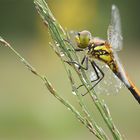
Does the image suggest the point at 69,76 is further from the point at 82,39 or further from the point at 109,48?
the point at 109,48

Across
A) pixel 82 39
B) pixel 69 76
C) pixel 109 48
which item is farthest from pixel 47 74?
pixel 69 76

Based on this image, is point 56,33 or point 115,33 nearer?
point 56,33

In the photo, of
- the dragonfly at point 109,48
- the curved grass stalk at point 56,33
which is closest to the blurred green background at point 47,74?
the dragonfly at point 109,48

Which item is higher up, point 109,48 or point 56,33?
point 109,48

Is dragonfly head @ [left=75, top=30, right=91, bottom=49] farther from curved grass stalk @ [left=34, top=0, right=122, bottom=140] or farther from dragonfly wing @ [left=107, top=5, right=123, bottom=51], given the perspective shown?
curved grass stalk @ [left=34, top=0, right=122, bottom=140]

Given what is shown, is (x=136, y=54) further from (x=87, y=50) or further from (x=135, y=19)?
(x=87, y=50)

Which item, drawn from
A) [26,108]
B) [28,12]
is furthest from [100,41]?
[28,12]
